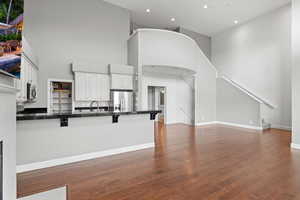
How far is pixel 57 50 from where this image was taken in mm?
5586

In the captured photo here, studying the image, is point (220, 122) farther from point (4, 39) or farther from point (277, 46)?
point (4, 39)

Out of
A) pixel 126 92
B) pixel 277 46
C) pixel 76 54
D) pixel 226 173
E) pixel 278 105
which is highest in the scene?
pixel 277 46

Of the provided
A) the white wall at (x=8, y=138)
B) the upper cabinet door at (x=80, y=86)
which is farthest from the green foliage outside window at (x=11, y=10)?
the upper cabinet door at (x=80, y=86)

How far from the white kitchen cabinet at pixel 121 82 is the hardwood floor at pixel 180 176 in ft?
9.33

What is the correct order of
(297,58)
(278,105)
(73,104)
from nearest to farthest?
(297,58) < (73,104) < (278,105)

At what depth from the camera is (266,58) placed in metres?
7.46

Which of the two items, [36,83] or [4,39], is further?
[36,83]

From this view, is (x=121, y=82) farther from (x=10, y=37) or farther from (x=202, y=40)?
(x=202, y=40)

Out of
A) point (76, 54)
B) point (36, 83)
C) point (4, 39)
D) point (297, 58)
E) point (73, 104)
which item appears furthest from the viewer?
point (76, 54)

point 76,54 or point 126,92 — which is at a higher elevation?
point 76,54

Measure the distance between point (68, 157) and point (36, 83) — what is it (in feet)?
10.0

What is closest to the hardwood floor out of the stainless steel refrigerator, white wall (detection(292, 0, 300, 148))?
white wall (detection(292, 0, 300, 148))

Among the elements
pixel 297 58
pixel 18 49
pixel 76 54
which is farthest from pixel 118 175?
pixel 297 58

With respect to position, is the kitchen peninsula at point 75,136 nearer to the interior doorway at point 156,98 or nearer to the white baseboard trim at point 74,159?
the white baseboard trim at point 74,159
